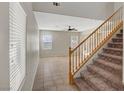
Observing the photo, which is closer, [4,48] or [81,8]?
[4,48]

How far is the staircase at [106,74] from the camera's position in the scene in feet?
8.63

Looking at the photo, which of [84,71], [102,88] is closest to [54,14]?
[84,71]

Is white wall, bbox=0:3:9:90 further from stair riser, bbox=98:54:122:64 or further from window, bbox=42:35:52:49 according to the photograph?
window, bbox=42:35:52:49

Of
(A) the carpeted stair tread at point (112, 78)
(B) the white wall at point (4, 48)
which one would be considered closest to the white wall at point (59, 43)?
(A) the carpeted stair tread at point (112, 78)

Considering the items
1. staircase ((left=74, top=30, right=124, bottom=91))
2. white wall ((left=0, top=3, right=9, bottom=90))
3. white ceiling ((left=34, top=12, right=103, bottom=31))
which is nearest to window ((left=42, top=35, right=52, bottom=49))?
white ceiling ((left=34, top=12, right=103, bottom=31))

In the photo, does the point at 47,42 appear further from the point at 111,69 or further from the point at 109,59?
the point at 111,69

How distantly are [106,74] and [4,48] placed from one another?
8.89ft

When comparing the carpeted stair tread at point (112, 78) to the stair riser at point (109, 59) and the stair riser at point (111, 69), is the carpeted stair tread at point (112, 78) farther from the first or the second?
the stair riser at point (109, 59)

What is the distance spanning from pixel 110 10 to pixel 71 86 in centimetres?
451

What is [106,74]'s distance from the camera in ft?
9.87

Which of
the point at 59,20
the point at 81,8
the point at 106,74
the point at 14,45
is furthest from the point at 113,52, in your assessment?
the point at 14,45

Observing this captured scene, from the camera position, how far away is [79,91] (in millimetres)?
3049

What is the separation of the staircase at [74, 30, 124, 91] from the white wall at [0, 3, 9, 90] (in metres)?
2.19

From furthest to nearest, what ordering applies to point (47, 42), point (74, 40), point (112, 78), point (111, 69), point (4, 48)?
point (74, 40)
point (47, 42)
point (111, 69)
point (112, 78)
point (4, 48)
